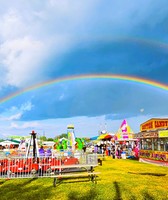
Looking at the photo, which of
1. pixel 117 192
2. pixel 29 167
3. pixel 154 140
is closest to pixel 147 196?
pixel 117 192

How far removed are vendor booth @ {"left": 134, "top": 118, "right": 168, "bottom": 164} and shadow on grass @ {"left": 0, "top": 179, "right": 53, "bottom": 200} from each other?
12251 millimetres

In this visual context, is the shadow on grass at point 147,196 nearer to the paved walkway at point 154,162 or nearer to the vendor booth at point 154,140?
the paved walkway at point 154,162

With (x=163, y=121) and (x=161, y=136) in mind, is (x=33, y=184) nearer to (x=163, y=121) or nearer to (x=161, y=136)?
(x=161, y=136)

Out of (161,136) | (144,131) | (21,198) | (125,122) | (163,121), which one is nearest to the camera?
(21,198)

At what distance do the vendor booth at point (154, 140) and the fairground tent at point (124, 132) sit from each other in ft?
24.0

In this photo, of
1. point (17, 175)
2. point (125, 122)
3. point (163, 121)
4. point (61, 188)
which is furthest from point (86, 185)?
point (125, 122)

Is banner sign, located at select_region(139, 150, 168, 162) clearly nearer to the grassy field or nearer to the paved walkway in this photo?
the paved walkway

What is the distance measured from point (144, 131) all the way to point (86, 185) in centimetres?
1665

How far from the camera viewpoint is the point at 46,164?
1202cm

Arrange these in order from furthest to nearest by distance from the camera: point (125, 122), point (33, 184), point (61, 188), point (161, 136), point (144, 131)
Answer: point (125, 122) → point (144, 131) → point (161, 136) → point (33, 184) → point (61, 188)

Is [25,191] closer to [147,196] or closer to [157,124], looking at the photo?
[147,196]

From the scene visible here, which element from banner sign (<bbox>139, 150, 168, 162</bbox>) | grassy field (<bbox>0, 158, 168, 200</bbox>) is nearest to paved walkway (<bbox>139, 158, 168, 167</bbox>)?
banner sign (<bbox>139, 150, 168, 162</bbox>)

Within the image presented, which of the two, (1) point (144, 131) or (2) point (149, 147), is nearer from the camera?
(2) point (149, 147)

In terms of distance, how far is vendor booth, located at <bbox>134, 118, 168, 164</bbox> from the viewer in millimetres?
20141
